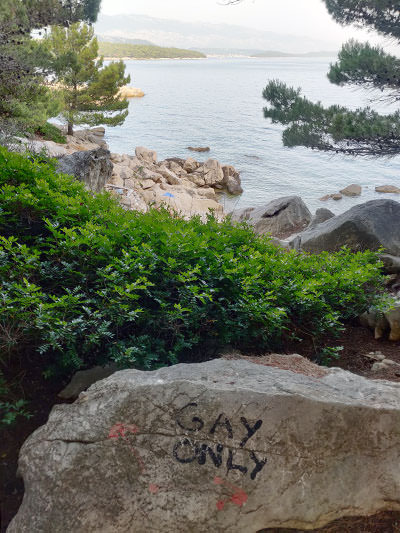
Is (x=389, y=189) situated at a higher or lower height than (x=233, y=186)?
higher

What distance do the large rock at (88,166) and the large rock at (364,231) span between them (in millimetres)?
4664

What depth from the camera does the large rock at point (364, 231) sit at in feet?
24.1

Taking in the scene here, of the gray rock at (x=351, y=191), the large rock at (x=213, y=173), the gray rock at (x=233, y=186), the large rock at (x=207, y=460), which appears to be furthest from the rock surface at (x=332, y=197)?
the large rock at (x=207, y=460)

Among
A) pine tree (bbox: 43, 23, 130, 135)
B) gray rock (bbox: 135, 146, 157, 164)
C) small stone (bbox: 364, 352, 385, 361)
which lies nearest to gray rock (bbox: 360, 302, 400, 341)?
small stone (bbox: 364, 352, 385, 361)

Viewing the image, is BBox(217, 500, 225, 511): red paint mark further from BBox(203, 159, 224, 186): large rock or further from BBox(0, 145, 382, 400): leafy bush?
BBox(203, 159, 224, 186): large rock

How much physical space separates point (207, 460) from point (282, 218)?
41.6ft

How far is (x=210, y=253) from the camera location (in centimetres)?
362

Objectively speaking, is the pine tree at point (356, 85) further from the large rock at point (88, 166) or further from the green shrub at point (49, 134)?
the green shrub at point (49, 134)

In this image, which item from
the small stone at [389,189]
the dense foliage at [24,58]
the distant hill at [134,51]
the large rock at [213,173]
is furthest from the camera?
the distant hill at [134,51]

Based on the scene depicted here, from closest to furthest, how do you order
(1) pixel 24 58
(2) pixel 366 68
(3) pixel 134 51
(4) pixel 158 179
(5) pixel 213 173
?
(2) pixel 366 68, (1) pixel 24 58, (4) pixel 158 179, (5) pixel 213 173, (3) pixel 134 51

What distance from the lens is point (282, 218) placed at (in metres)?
14.3

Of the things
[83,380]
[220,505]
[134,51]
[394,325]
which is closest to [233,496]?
[220,505]

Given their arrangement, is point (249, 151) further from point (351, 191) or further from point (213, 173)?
point (351, 191)

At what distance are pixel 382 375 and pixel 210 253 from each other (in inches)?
74.5
